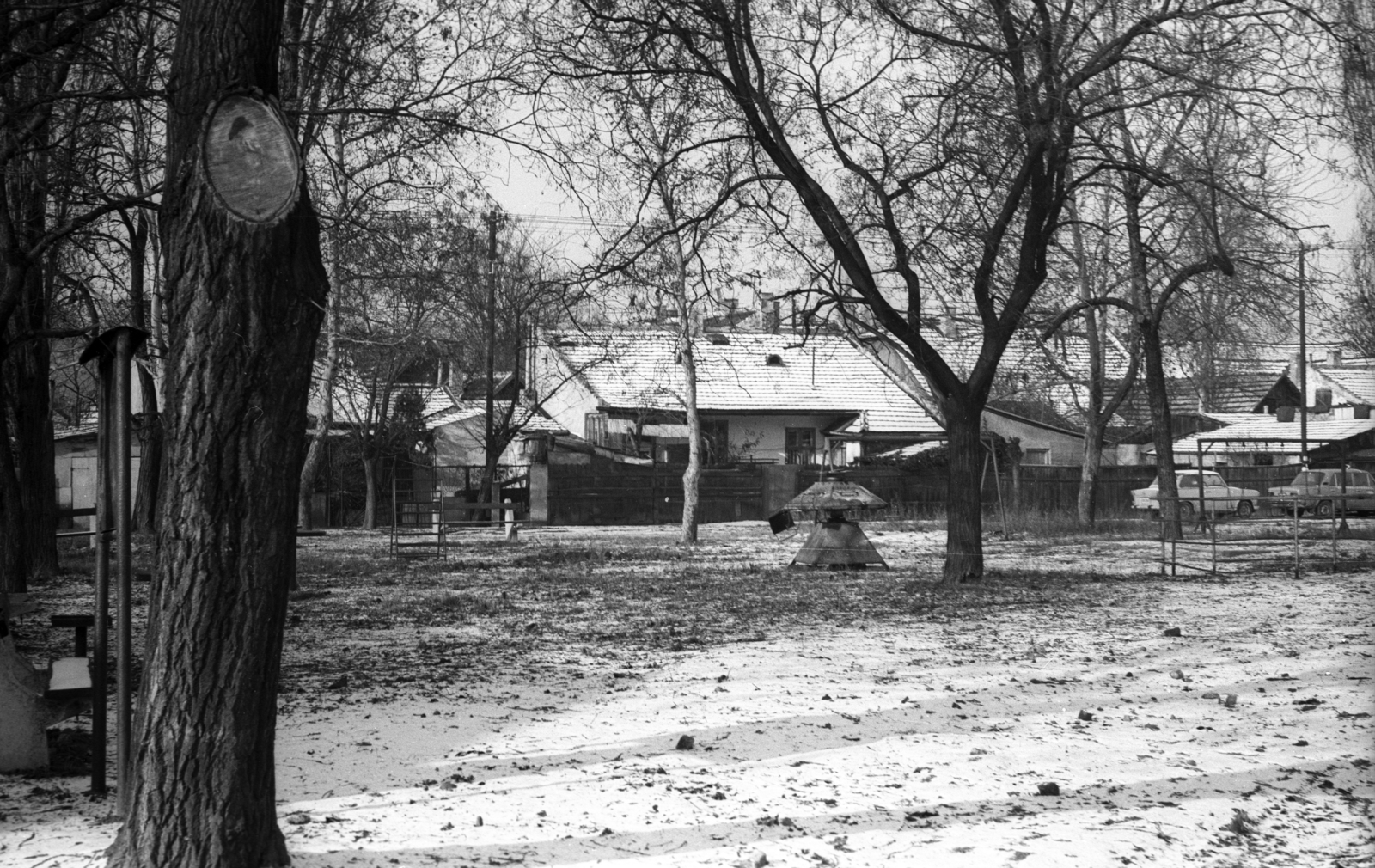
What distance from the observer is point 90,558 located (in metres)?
19.7

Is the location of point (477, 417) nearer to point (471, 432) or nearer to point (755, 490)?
point (471, 432)

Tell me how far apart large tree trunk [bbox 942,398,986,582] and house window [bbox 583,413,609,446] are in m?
28.7

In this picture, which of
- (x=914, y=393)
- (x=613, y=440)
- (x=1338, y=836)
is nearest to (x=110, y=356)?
(x=1338, y=836)

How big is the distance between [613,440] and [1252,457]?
70.6ft

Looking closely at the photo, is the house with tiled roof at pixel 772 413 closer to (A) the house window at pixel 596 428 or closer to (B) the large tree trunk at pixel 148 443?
(A) the house window at pixel 596 428

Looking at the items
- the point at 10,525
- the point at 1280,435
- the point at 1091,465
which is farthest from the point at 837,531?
the point at 1280,435

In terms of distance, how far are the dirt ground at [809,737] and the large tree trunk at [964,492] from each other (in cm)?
163

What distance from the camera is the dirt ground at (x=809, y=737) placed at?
481cm

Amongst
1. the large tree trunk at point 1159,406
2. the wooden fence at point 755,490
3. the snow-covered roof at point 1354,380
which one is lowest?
the wooden fence at point 755,490

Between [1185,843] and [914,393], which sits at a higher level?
[914,393]

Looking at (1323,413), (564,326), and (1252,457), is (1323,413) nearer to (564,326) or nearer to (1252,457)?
(1252,457)

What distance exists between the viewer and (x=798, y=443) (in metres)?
44.7

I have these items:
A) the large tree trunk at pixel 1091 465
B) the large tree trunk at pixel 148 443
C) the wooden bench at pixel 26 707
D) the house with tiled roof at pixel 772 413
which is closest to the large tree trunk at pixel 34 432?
the large tree trunk at pixel 148 443

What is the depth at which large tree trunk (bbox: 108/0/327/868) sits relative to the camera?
412 centimetres
